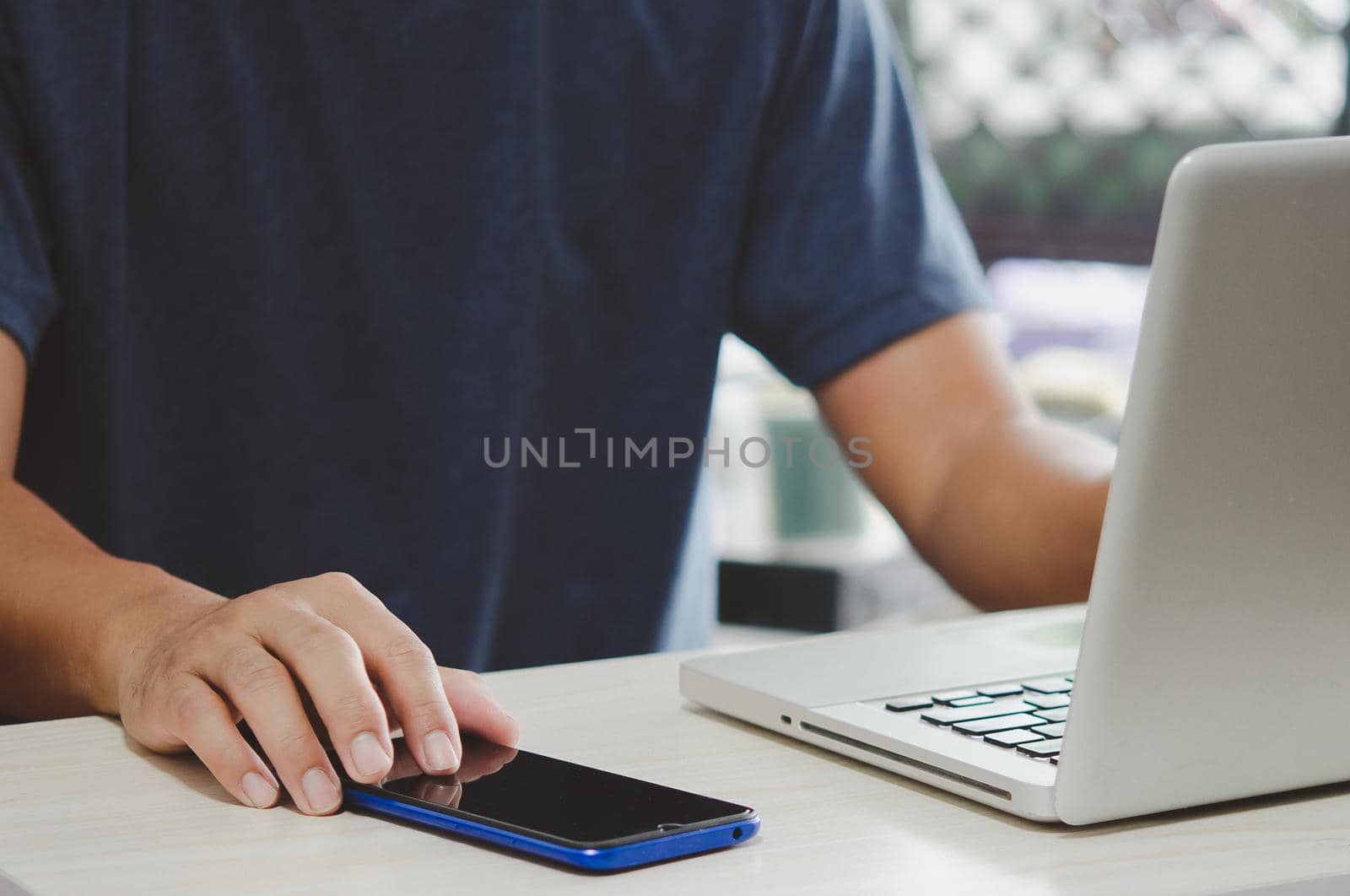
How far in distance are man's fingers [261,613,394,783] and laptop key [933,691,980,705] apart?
0.63 feet

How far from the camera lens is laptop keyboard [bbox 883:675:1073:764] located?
465 millimetres

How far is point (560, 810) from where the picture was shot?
0.42 m

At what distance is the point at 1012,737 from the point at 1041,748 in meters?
0.01

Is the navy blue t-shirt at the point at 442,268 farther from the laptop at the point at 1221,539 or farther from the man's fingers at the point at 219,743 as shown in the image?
the laptop at the point at 1221,539

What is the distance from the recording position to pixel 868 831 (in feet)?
1.42

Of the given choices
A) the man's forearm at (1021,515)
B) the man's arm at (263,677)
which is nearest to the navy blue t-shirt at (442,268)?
the man's forearm at (1021,515)

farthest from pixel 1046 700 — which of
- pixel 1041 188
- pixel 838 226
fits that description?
pixel 1041 188

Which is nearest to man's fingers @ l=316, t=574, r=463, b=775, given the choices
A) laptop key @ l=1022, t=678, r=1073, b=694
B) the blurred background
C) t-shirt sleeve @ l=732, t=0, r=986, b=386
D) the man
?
laptop key @ l=1022, t=678, r=1073, b=694

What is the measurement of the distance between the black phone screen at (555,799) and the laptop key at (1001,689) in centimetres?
14

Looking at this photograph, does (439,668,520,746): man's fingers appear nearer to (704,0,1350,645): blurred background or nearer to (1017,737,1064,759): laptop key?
(1017,737,1064,759): laptop key

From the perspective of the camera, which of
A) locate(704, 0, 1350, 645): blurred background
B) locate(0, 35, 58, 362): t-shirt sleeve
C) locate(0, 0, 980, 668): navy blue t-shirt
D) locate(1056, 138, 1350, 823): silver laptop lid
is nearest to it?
locate(1056, 138, 1350, 823): silver laptop lid

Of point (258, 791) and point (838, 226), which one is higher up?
point (838, 226)

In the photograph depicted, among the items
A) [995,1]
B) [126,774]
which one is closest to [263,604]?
[126,774]

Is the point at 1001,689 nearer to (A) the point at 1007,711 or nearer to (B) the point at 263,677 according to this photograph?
(A) the point at 1007,711
